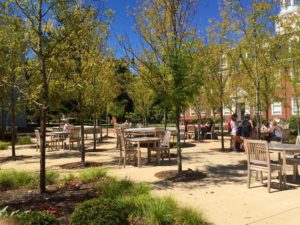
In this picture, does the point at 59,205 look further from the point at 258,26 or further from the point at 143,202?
the point at 258,26

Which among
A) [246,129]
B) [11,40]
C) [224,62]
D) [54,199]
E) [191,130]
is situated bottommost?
[54,199]

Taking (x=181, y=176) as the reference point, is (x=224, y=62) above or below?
above

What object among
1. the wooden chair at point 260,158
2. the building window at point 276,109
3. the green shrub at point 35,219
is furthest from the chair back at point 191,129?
the green shrub at point 35,219

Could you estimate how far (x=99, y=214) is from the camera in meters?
5.07

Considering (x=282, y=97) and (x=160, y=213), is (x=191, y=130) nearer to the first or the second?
(x=282, y=97)

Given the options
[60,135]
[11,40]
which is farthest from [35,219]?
[60,135]

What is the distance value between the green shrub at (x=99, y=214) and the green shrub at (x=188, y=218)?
2.58 feet

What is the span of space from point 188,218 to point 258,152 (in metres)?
3.39

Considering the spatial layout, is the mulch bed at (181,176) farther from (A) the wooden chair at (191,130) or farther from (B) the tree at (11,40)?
(A) the wooden chair at (191,130)

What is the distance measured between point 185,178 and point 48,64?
4354 millimetres

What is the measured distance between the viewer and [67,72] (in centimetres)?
940

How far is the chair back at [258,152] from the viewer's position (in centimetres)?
798

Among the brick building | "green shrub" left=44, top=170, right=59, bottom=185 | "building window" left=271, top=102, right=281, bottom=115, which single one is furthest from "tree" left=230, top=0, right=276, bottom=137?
"building window" left=271, top=102, right=281, bottom=115

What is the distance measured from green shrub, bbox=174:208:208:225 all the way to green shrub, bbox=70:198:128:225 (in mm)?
788
